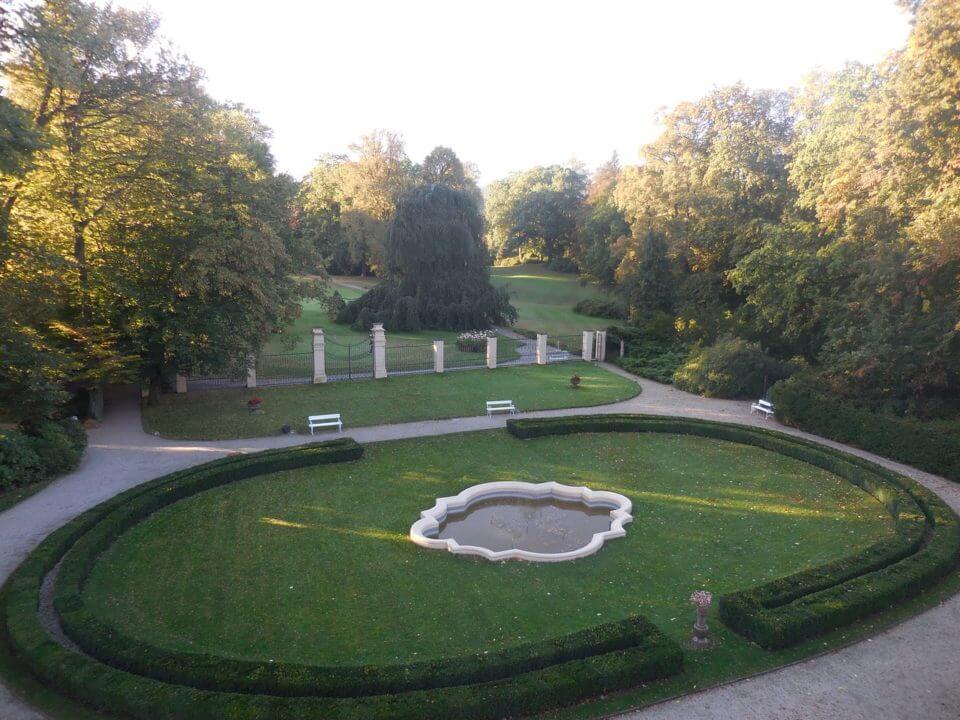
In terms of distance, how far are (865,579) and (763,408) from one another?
13390 mm

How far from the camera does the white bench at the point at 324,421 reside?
20.8 meters

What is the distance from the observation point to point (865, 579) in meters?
10.5

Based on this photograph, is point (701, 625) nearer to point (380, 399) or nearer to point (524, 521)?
point (524, 521)

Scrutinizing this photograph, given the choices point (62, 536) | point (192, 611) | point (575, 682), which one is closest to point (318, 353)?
point (62, 536)

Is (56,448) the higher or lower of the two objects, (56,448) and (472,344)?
the lower

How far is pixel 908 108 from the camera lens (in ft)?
56.9

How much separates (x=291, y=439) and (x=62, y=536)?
8123mm

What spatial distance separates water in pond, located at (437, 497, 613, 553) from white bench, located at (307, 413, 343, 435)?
24.7 ft

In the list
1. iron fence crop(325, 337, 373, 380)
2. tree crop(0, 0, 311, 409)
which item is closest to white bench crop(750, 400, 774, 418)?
iron fence crop(325, 337, 373, 380)

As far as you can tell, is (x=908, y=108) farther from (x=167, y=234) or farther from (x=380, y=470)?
(x=167, y=234)

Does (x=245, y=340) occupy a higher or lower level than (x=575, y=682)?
higher

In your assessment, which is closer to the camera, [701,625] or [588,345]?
[701,625]

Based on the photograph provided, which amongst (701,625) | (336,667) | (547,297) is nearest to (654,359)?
(701,625)

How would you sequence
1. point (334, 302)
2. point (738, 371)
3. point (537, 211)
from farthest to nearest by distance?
point (537, 211)
point (334, 302)
point (738, 371)
